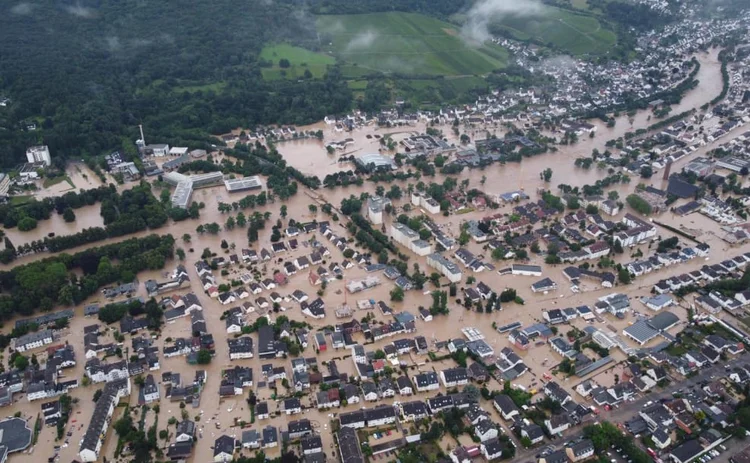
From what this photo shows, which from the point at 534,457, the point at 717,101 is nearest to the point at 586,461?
the point at 534,457

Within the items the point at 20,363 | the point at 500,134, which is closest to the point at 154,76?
the point at 500,134

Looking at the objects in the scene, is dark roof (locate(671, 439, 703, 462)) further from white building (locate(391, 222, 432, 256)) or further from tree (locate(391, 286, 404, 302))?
white building (locate(391, 222, 432, 256))

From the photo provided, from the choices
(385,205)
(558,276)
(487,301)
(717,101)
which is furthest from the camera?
(717,101)

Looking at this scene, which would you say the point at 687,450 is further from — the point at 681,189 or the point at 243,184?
the point at 243,184

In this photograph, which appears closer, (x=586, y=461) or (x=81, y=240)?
(x=586, y=461)

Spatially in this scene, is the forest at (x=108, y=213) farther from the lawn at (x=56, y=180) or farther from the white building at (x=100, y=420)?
the white building at (x=100, y=420)

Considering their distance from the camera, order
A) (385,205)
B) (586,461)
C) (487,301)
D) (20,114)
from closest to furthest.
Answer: (586,461) → (487,301) → (385,205) → (20,114)

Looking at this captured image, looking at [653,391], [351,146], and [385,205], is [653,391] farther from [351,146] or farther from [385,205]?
[351,146]
